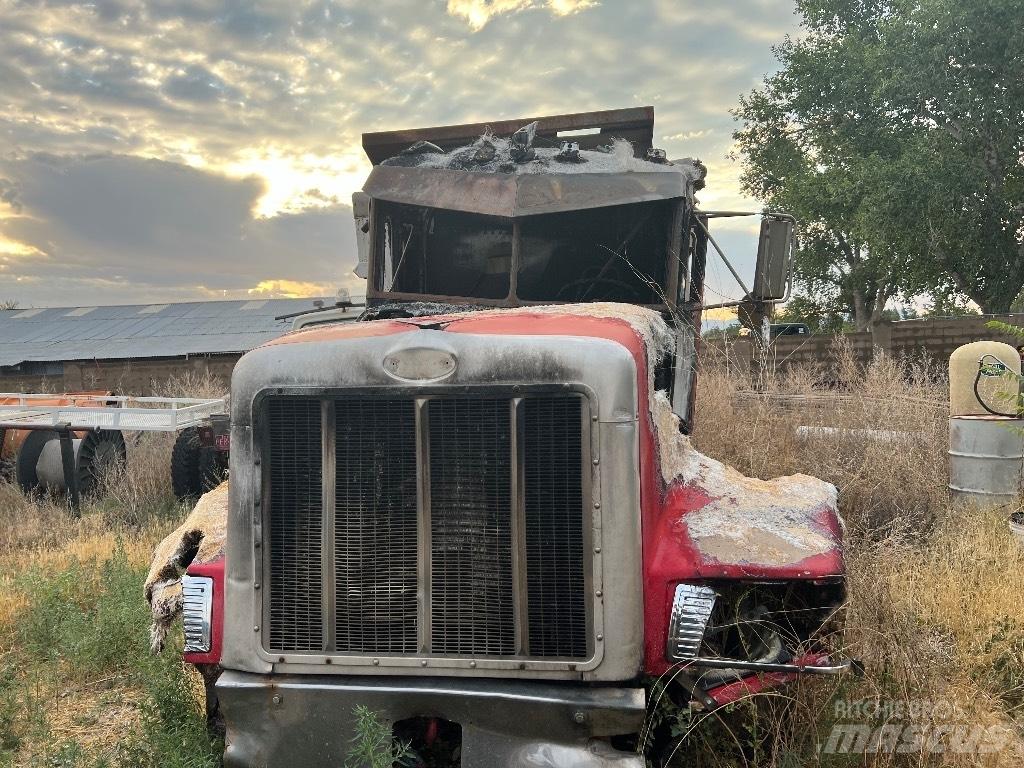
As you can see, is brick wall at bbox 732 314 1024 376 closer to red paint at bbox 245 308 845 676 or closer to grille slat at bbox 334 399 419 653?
red paint at bbox 245 308 845 676

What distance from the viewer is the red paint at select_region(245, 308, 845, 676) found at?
91.0 inches

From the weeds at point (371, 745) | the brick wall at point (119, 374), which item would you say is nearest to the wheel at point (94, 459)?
the weeds at point (371, 745)

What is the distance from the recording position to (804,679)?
2.70m

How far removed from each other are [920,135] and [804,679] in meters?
18.7

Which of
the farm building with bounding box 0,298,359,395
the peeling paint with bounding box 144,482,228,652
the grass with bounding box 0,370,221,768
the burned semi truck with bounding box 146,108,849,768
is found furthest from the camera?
the farm building with bounding box 0,298,359,395

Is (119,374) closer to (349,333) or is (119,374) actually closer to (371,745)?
(349,333)

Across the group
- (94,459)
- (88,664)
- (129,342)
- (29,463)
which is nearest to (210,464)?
(94,459)

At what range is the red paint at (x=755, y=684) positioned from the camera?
2.33 meters

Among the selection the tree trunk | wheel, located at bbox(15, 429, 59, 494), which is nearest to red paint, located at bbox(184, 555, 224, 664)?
wheel, located at bbox(15, 429, 59, 494)

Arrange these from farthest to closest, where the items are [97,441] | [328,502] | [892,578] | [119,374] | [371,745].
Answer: [119,374], [97,441], [892,578], [328,502], [371,745]

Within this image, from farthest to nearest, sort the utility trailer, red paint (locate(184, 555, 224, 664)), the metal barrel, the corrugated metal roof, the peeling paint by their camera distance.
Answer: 1. the corrugated metal roof
2. the utility trailer
3. the metal barrel
4. the peeling paint
5. red paint (locate(184, 555, 224, 664))

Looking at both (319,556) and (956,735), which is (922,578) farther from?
(319,556)

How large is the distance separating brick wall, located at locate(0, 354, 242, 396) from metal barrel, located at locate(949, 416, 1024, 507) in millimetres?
19795

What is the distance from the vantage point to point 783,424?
7414 mm
